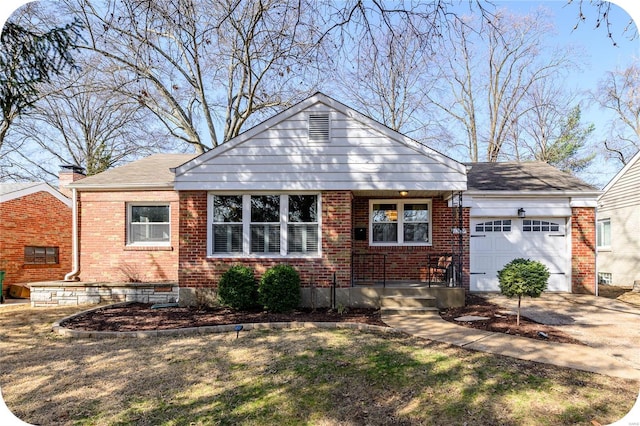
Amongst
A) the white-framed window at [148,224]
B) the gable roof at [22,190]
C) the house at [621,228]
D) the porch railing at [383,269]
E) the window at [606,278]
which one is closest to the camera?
the porch railing at [383,269]

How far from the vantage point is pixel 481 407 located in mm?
3863

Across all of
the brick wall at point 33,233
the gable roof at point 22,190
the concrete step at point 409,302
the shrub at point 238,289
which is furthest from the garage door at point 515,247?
the gable roof at point 22,190

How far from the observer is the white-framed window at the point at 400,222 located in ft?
35.4

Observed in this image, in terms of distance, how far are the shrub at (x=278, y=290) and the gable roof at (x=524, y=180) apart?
19.2 ft

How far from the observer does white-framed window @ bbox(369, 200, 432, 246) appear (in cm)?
1080

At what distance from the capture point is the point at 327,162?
29.2 feet

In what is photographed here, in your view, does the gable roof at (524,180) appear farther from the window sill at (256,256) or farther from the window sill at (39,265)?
the window sill at (39,265)

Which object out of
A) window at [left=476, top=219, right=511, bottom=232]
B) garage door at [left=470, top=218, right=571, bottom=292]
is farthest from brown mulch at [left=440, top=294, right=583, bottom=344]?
window at [left=476, top=219, right=511, bottom=232]

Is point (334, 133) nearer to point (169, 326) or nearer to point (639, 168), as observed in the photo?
point (169, 326)

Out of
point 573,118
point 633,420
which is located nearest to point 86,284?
point 633,420

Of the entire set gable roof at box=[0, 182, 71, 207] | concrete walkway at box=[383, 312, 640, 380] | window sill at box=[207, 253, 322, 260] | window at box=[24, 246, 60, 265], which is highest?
gable roof at box=[0, 182, 71, 207]

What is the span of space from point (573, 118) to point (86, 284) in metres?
27.6

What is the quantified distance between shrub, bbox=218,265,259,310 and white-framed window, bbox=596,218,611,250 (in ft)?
49.9

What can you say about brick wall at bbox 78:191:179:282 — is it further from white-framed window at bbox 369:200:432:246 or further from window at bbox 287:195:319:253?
white-framed window at bbox 369:200:432:246
